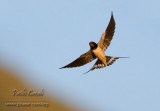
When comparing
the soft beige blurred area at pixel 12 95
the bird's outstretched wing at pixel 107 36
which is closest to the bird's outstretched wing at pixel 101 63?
the bird's outstretched wing at pixel 107 36

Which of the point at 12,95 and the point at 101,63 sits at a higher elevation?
the point at 12,95

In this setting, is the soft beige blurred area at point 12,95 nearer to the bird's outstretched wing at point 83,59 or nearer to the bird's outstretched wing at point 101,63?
the bird's outstretched wing at point 83,59

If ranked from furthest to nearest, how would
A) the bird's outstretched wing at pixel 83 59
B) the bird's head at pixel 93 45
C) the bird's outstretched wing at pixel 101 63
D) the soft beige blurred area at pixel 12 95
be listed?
the soft beige blurred area at pixel 12 95, the bird's outstretched wing at pixel 101 63, the bird's outstretched wing at pixel 83 59, the bird's head at pixel 93 45

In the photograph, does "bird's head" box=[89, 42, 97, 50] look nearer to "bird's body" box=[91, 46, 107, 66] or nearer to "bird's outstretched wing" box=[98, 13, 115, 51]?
"bird's body" box=[91, 46, 107, 66]

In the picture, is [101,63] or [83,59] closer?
[83,59]

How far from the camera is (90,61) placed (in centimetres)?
1599

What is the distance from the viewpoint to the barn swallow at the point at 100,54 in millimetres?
15691

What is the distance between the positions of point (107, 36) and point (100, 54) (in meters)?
0.63

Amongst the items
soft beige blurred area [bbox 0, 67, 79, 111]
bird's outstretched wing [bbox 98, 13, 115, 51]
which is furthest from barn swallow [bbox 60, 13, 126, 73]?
soft beige blurred area [bbox 0, 67, 79, 111]

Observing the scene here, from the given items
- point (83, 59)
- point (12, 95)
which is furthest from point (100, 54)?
point (12, 95)

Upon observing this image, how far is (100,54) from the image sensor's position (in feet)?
51.5

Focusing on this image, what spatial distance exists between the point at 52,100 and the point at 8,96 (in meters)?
5.04

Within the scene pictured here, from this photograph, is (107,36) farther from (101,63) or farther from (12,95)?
(12,95)

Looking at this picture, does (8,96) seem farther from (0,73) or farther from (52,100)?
(0,73)
